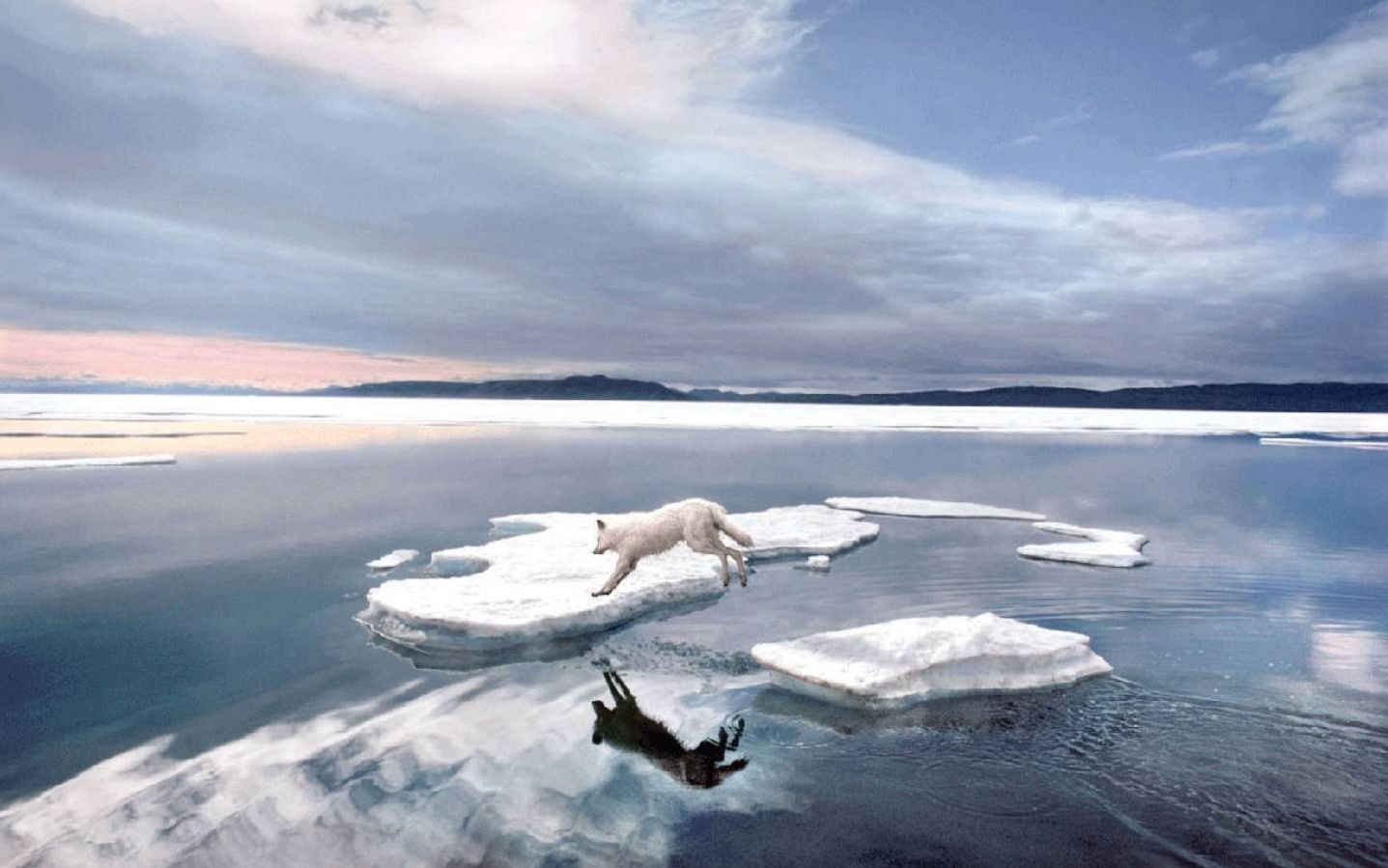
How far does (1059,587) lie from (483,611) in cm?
852

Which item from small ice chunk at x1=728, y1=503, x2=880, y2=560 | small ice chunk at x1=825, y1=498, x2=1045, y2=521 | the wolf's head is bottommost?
small ice chunk at x1=825, y1=498, x2=1045, y2=521

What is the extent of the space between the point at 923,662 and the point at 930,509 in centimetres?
1254

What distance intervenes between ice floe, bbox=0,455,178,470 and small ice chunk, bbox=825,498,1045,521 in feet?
80.1

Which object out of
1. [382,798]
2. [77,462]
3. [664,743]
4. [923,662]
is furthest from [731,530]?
[77,462]

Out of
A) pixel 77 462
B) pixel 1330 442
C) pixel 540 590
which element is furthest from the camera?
pixel 1330 442

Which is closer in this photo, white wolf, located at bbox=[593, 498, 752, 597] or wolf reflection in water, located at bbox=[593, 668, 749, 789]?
wolf reflection in water, located at bbox=[593, 668, 749, 789]

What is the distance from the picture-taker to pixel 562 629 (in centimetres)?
983

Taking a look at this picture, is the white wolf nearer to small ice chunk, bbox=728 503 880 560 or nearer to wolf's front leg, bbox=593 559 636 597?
wolf's front leg, bbox=593 559 636 597

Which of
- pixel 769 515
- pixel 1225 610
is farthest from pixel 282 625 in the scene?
pixel 1225 610

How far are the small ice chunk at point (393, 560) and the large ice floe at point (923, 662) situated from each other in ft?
24.1

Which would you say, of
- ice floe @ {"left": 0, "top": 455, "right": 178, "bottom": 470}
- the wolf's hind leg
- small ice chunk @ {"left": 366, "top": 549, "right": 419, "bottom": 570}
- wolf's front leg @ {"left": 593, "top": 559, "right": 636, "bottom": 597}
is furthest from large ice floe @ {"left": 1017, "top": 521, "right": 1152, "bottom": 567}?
ice floe @ {"left": 0, "top": 455, "right": 178, "bottom": 470}

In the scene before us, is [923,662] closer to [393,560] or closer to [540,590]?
[540,590]

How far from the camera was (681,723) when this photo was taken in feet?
23.6

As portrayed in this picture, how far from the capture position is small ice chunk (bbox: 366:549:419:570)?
13.2 m
